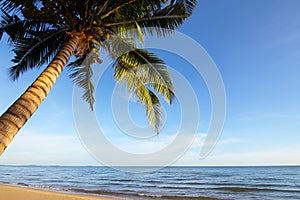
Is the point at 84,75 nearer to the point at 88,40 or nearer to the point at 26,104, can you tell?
the point at 88,40

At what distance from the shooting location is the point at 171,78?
741 centimetres

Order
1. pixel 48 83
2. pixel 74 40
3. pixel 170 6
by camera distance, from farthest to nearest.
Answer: pixel 170 6 < pixel 74 40 < pixel 48 83

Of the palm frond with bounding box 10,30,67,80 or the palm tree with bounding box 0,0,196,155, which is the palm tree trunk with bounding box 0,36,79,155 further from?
the palm frond with bounding box 10,30,67,80

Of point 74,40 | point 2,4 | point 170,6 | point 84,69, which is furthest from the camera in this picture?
point 84,69

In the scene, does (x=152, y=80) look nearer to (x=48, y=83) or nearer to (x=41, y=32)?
(x=41, y=32)

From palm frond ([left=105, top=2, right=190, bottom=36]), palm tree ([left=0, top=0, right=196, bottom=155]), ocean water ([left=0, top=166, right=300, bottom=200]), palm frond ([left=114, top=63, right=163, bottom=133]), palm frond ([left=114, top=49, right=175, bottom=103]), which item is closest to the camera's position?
palm tree ([left=0, top=0, right=196, bottom=155])

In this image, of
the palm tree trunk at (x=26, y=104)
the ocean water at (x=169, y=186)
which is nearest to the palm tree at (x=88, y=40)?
the palm tree trunk at (x=26, y=104)

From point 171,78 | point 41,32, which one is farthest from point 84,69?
point 171,78

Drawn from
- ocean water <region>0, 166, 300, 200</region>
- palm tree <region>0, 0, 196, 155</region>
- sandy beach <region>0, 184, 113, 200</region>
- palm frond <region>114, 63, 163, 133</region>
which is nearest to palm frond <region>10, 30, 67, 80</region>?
palm tree <region>0, 0, 196, 155</region>

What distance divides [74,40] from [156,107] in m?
3.91

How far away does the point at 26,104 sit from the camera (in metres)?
3.22

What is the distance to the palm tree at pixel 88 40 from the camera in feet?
13.7

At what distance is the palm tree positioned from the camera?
13.7 ft

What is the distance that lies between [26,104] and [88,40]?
244 centimetres
